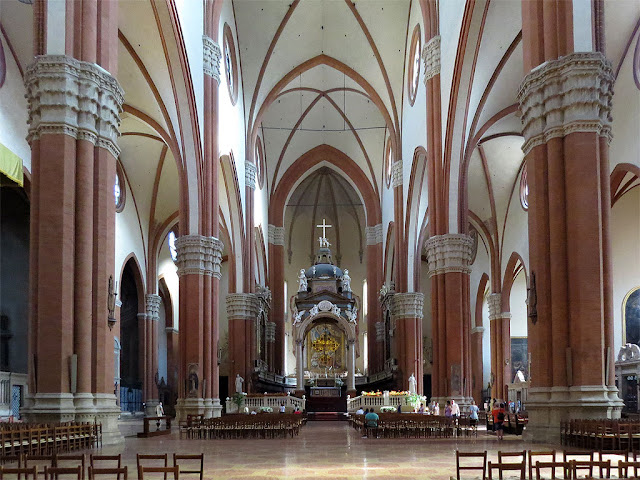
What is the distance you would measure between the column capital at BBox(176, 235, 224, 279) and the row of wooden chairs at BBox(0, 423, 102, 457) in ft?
40.4

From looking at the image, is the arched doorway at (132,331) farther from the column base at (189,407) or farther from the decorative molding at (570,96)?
the decorative molding at (570,96)

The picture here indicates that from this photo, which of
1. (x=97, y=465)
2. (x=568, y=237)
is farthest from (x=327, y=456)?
(x=568, y=237)

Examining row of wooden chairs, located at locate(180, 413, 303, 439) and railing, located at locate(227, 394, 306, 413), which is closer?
row of wooden chairs, located at locate(180, 413, 303, 439)

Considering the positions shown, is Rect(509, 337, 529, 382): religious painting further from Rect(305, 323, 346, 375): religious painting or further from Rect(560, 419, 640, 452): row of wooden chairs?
Rect(560, 419, 640, 452): row of wooden chairs

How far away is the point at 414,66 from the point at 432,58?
22.9ft

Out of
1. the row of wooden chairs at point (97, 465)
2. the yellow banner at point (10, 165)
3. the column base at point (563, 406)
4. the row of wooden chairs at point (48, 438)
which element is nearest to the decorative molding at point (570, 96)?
the column base at point (563, 406)

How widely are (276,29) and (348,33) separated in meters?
3.69

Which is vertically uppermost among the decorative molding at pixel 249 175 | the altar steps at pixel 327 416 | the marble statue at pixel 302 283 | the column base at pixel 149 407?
the decorative molding at pixel 249 175

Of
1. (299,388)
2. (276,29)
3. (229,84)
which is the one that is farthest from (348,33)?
(299,388)

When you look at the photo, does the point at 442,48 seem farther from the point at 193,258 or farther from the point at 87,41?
the point at 87,41

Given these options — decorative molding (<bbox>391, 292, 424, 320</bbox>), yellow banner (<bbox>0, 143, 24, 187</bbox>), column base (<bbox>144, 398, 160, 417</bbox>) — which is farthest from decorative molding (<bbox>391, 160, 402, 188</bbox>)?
yellow banner (<bbox>0, 143, 24, 187</bbox>)

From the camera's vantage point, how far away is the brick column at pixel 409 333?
38.2m

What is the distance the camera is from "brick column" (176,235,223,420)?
86.6 feet

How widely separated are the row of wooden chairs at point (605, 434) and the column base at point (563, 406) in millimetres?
390
